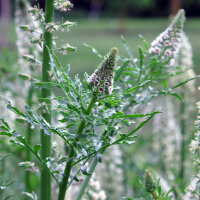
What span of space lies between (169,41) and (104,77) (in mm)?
402

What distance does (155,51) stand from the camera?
100 centimetres

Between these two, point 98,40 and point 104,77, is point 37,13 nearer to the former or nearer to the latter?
point 104,77

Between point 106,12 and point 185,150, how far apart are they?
30.1m

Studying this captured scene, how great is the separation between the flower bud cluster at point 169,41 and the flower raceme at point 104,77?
1.19 ft

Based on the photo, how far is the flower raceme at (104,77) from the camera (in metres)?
0.65

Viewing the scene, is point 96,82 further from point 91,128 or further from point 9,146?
point 9,146

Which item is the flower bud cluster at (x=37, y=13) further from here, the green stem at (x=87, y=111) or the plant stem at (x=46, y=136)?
the green stem at (x=87, y=111)

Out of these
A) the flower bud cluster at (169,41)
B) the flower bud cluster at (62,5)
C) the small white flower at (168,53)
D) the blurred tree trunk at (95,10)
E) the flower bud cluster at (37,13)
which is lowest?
the blurred tree trunk at (95,10)

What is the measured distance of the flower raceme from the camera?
645mm

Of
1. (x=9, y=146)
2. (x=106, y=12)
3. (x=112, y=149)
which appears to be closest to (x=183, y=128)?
(x=112, y=149)

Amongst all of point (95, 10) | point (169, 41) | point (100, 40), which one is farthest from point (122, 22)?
point (169, 41)

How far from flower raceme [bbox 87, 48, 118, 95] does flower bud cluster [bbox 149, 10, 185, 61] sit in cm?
36

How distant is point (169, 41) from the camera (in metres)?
0.99

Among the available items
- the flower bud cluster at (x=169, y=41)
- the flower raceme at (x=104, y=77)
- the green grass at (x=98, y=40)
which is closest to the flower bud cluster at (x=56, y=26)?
the flower raceme at (x=104, y=77)
